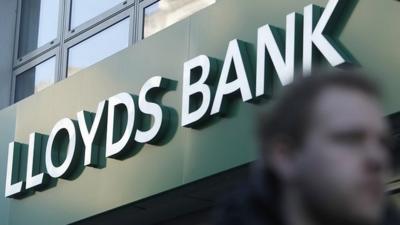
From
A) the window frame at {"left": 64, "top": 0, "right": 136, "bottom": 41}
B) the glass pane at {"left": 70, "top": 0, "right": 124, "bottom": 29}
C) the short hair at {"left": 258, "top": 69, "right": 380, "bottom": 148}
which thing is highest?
the glass pane at {"left": 70, "top": 0, "right": 124, "bottom": 29}

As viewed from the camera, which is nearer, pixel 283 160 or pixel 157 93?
pixel 283 160

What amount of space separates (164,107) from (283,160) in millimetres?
7115

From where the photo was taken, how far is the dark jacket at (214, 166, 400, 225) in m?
1.73

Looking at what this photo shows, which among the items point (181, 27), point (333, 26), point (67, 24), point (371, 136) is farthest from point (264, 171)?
point (67, 24)

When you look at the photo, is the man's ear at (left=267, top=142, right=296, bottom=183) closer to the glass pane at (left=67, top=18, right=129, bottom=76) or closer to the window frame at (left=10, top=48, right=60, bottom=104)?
the glass pane at (left=67, top=18, right=129, bottom=76)

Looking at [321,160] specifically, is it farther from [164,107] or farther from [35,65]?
[35,65]

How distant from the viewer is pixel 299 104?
1.70 metres

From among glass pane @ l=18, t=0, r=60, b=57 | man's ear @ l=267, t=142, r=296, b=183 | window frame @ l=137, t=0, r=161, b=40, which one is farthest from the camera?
glass pane @ l=18, t=0, r=60, b=57

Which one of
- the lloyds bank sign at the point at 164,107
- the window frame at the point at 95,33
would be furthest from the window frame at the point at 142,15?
the lloyds bank sign at the point at 164,107

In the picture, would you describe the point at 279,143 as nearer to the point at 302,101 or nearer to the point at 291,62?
the point at 302,101

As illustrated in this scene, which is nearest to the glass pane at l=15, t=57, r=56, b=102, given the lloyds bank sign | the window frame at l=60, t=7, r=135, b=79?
the window frame at l=60, t=7, r=135, b=79

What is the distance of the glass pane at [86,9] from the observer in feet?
35.8

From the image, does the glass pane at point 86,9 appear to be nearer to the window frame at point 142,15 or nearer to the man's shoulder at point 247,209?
the window frame at point 142,15

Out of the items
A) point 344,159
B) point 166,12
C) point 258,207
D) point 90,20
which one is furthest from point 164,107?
point 344,159
